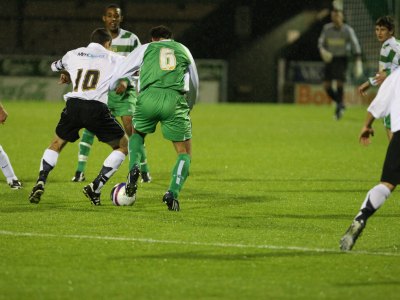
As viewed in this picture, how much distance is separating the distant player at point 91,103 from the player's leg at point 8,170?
3.32 feet

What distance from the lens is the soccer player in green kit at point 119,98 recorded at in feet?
40.9

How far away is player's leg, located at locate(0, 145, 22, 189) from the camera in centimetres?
1137

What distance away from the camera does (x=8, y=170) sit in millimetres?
11492

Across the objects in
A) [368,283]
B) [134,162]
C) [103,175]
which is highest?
[134,162]

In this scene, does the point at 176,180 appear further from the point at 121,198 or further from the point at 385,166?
the point at 385,166

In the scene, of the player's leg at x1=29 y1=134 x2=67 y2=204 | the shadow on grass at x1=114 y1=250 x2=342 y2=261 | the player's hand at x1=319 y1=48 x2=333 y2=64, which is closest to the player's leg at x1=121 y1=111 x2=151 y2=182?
the player's leg at x1=29 y1=134 x2=67 y2=204

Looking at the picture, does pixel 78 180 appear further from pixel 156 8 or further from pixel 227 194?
pixel 156 8

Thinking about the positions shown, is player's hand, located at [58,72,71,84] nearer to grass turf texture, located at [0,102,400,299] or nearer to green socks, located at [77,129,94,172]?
grass turf texture, located at [0,102,400,299]

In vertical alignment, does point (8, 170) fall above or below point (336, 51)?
below

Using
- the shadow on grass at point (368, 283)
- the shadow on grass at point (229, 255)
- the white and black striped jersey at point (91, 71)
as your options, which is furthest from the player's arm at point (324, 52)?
the shadow on grass at point (368, 283)

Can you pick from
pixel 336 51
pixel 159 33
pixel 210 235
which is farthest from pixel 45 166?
pixel 336 51

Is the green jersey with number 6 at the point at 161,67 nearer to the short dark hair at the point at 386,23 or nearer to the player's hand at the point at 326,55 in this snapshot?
the short dark hair at the point at 386,23

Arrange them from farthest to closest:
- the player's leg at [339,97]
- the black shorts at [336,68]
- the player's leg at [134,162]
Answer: the black shorts at [336,68] → the player's leg at [339,97] → the player's leg at [134,162]

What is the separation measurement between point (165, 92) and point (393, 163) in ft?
10.6
